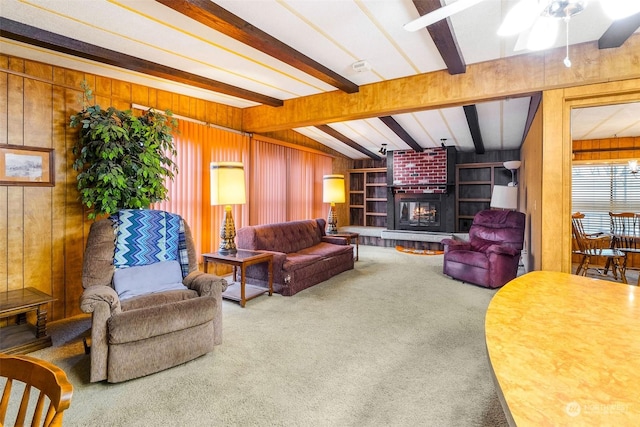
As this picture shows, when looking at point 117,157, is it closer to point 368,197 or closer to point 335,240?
point 335,240

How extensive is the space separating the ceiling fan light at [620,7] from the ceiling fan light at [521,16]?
293 millimetres

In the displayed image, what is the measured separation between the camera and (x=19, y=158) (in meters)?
2.85

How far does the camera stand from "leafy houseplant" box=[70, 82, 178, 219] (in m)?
2.88

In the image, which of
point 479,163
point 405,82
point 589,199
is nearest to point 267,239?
point 405,82

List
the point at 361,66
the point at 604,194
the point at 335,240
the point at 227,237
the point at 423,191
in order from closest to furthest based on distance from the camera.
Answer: the point at 361,66, the point at 227,237, the point at 604,194, the point at 335,240, the point at 423,191

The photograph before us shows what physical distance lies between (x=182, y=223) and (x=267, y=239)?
1471 millimetres

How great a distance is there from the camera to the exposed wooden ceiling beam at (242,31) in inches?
85.5

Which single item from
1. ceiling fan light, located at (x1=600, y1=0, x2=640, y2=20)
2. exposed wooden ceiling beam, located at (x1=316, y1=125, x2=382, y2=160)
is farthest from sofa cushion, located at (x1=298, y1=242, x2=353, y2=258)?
ceiling fan light, located at (x1=600, y1=0, x2=640, y2=20)

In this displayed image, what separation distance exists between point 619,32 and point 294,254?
4030 millimetres

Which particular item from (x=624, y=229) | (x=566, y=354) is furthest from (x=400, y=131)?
(x=566, y=354)

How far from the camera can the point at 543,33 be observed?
6.04 feet

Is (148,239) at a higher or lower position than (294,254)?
higher

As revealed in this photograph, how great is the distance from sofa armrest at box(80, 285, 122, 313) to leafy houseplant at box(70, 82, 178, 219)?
1069 millimetres

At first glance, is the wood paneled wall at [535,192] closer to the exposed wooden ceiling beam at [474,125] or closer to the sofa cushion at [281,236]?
the exposed wooden ceiling beam at [474,125]
